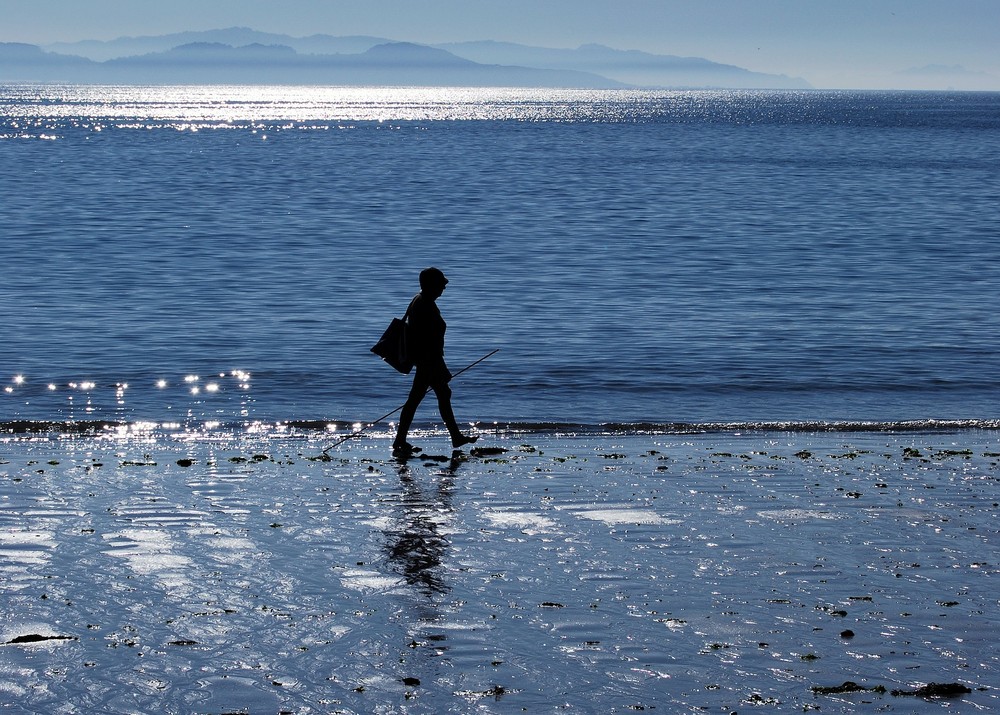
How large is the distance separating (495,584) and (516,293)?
22.1 m

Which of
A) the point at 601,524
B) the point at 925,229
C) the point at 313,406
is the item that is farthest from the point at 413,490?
the point at 925,229

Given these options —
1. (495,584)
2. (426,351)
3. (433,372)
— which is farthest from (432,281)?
(495,584)

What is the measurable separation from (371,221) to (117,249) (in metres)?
14.4

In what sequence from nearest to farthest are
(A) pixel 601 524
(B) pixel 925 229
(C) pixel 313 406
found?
(A) pixel 601 524
(C) pixel 313 406
(B) pixel 925 229

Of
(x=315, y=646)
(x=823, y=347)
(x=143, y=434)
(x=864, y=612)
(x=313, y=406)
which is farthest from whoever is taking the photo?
(x=823, y=347)

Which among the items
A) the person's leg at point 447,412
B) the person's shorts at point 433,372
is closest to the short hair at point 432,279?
the person's shorts at point 433,372

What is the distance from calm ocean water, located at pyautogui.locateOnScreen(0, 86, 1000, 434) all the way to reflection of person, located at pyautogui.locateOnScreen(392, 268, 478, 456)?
2.80 meters

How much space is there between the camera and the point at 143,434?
1568 centimetres

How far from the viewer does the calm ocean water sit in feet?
62.5

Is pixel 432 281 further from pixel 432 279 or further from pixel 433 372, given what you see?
pixel 433 372

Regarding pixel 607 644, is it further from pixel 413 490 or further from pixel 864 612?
pixel 413 490

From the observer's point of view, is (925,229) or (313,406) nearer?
(313,406)

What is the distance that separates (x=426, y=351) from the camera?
1410cm

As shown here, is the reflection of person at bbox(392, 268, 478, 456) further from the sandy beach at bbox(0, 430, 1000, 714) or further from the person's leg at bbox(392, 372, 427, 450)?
the sandy beach at bbox(0, 430, 1000, 714)
